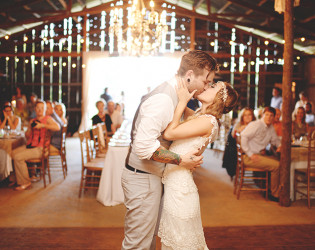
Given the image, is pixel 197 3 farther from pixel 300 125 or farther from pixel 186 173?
pixel 186 173

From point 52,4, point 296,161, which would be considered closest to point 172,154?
point 296,161

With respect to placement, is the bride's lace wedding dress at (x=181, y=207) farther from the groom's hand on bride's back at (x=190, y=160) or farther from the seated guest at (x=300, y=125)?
the seated guest at (x=300, y=125)

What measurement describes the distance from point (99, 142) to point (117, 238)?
2507 millimetres

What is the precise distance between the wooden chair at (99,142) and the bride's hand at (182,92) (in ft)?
11.2

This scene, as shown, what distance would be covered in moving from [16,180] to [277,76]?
9694mm

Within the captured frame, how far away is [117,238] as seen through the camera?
350 cm

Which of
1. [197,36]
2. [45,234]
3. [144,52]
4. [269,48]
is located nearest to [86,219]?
[45,234]

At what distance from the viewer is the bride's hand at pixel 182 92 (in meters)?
2.06

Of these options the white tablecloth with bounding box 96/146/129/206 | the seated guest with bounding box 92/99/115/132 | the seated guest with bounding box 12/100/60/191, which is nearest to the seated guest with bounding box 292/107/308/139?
the seated guest with bounding box 92/99/115/132

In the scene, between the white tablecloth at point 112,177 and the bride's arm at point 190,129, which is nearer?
the bride's arm at point 190,129

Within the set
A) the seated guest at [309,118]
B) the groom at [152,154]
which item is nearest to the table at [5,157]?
the groom at [152,154]

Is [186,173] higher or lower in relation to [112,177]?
higher

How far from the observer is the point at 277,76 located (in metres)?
12.4

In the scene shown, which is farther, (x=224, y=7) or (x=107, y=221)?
(x=224, y=7)
